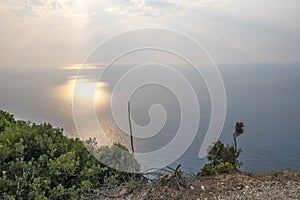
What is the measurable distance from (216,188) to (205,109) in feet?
6.25

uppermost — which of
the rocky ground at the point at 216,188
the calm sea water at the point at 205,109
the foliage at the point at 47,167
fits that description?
the calm sea water at the point at 205,109

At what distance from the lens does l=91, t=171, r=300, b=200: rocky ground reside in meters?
3.71

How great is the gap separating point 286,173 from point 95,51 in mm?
3366

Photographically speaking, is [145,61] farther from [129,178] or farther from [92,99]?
[129,178]

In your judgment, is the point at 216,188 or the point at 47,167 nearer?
the point at 216,188

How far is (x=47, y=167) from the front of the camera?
4.20 metres

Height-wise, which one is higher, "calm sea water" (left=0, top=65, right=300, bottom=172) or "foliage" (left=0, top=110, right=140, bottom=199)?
"calm sea water" (left=0, top=65, right=300, bottom=172)

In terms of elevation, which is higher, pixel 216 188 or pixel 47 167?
pixel 47 167

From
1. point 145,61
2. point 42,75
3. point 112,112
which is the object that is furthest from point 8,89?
point 145,61

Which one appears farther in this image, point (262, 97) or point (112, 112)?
point (262, 97)

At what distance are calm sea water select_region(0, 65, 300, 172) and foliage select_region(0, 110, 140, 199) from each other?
2.64 feet

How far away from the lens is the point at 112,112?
5188mm

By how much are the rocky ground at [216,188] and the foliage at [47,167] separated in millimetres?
410

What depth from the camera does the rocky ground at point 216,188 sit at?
3.71 meters
